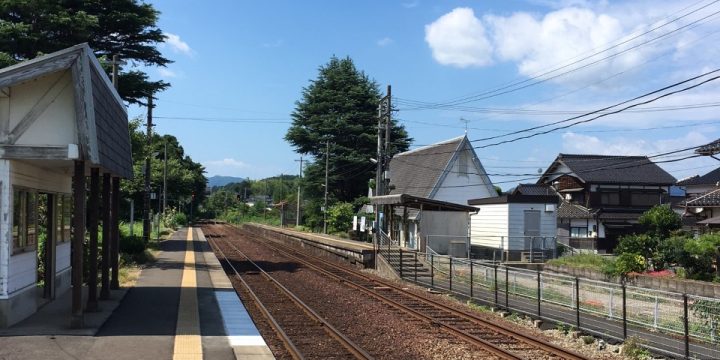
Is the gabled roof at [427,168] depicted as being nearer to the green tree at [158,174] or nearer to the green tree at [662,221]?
the green tree at [662,221]

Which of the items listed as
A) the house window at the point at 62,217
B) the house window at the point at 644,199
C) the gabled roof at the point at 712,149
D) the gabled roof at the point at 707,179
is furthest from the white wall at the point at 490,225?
the gabled roof at the point at 707,179

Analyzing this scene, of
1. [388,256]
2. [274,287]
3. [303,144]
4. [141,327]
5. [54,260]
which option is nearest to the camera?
[141,327]

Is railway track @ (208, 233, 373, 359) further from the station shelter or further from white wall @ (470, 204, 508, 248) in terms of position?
white wall @ (470, 204, 508, 248)

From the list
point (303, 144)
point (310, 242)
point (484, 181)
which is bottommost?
point (310, 242)

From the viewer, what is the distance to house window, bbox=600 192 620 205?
145ft

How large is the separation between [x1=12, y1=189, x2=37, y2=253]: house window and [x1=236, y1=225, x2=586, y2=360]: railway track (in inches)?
315

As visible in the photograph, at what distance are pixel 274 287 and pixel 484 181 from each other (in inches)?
1014

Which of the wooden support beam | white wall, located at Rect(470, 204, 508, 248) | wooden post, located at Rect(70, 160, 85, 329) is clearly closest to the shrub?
white wall, located at Rect(470, 204, 508, 248)

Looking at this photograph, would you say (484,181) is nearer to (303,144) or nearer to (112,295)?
(303,144)

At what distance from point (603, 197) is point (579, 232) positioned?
3.54 meters

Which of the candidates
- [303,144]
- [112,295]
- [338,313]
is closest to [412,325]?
[338,313]

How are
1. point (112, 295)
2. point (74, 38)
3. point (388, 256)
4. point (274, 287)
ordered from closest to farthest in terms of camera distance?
point (112, 295)
point (274, 287)
point (74, 38)
point (388, 256)

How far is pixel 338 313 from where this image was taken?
47.1 ft

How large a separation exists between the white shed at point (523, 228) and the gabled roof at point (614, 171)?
1128 centimetres
